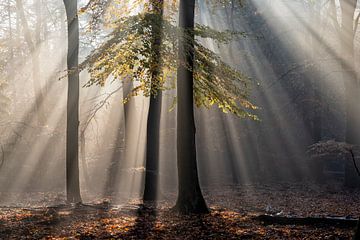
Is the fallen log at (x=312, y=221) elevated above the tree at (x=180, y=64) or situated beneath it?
situated beneath

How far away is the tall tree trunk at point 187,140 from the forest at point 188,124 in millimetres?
38

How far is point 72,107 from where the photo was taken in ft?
46.2

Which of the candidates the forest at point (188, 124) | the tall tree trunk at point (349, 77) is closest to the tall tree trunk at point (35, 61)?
the forest at point (188, 124)

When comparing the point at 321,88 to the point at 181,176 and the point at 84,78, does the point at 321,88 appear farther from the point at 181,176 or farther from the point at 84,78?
the point at 84,78

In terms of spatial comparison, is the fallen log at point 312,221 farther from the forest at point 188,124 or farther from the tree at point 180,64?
the tree at point 180,64

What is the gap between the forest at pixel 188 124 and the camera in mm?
11242

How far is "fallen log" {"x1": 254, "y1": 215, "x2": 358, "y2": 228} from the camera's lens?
9688 millimetres

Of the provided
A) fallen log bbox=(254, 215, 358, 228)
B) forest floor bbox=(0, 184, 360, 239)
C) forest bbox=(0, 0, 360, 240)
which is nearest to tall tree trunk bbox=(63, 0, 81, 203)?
forest bbox=(0, 0, 360, 240)

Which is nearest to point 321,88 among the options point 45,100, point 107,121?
point 107,121

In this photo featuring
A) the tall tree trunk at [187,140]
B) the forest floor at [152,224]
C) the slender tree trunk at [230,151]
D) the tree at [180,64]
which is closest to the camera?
the forest floor at [152,224]

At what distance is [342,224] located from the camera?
9703 millimetres

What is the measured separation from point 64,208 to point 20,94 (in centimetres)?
2335

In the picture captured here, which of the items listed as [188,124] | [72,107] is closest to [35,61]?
[72,107]

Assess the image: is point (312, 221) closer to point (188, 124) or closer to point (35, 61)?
point (188, 124)
